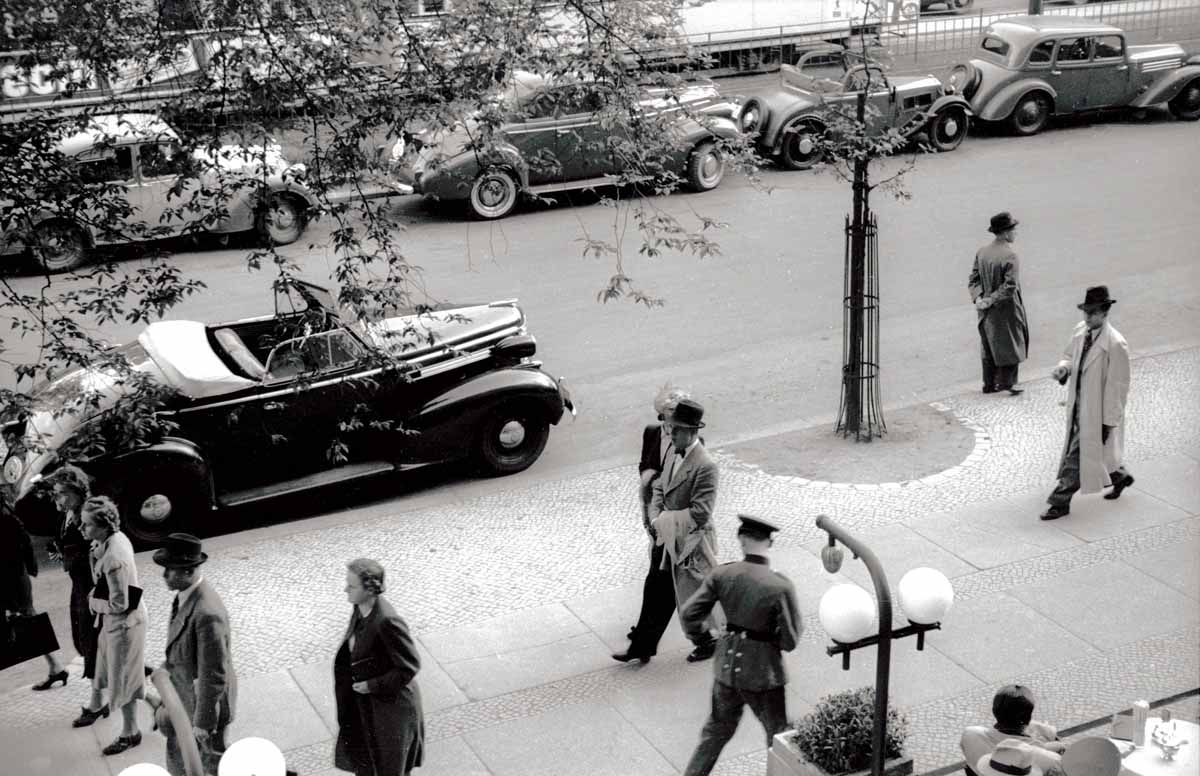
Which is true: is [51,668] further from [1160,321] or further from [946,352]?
[1160,321]

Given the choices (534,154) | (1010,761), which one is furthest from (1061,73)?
(1010,761)

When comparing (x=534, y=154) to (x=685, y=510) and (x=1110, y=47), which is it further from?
(x=685, y=510)

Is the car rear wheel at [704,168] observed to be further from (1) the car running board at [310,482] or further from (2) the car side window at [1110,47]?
(1) the car running board at [310,482]

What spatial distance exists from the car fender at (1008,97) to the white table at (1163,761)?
17.3 m

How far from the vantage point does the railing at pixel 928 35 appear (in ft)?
80.9

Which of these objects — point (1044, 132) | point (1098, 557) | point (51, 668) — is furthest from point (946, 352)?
point (1044, 132)

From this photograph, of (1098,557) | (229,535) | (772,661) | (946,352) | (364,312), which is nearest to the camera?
(772,661)

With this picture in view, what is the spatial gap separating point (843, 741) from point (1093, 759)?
122cm

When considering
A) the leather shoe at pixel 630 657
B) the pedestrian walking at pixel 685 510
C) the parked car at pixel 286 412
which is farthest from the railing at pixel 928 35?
the leather shoe at pixel 630 657

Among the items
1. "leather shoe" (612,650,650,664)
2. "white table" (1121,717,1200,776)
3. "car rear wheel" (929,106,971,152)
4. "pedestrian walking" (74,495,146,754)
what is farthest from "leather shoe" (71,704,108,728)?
"car rear wheel" (929,106,971,152)

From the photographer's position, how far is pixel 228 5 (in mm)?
7508

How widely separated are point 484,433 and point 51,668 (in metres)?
3.78

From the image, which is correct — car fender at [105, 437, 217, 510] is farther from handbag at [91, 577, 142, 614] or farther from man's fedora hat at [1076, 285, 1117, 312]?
man's fedora hat at [1076, 285, 1117, 312]

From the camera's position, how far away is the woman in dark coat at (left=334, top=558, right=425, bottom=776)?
6074 millimetres
